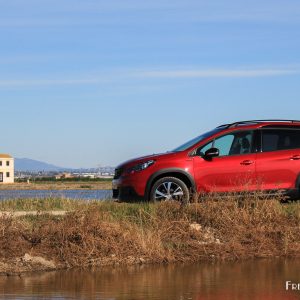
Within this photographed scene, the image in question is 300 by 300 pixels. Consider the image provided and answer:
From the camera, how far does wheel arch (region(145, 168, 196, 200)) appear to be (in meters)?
14.9

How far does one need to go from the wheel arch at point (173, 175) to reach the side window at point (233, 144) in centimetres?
58

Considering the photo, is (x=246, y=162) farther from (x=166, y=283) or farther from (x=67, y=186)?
(x=67, y=186)

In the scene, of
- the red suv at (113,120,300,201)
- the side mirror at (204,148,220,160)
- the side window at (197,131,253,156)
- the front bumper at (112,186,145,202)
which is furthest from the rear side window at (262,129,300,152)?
the front bumper at (112,186,145,202)

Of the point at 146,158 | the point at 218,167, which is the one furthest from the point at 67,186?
the point at 218,167

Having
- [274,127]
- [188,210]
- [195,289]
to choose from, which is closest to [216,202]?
[188,210]

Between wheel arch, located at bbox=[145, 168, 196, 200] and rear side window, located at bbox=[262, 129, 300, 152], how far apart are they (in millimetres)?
1683

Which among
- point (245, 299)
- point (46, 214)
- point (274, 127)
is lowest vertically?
point (245, 299)

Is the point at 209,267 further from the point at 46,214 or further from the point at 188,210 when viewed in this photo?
the point at 46,214

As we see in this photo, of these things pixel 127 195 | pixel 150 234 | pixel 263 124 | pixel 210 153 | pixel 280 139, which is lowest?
pixel 150 234

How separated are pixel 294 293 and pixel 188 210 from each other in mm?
4105

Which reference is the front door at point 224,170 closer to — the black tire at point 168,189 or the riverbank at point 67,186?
the black tire at point 168,189

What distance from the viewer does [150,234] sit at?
12414 millimetres

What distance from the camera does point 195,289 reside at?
10172 mm

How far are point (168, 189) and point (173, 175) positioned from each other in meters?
0.30
